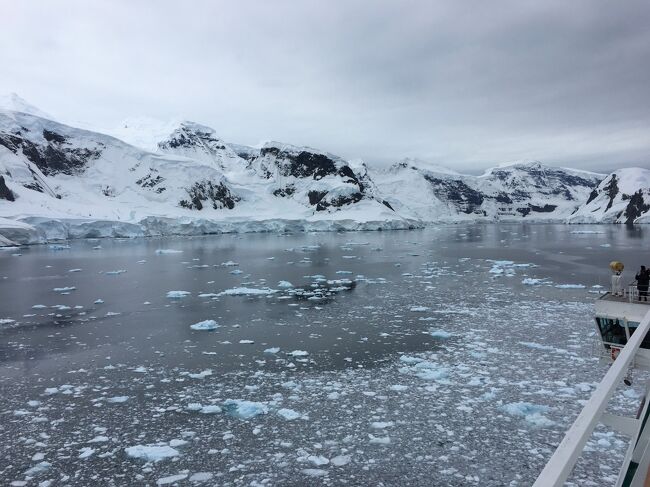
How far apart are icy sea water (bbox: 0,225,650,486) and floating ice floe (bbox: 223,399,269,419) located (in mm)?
35

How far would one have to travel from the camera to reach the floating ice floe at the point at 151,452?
619cm

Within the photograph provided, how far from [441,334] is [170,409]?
7.46 m

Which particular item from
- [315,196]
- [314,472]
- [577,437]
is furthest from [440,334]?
[315,196]

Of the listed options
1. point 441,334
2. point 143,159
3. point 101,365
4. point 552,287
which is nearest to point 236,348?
point 101,365

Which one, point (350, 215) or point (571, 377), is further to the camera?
point (350, 215)

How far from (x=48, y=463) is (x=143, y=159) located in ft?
327

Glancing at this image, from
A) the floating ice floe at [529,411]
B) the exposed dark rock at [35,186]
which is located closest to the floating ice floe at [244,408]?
the floating ice floe at [529,411]

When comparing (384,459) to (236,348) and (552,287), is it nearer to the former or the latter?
(236,348)

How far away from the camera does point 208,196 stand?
97.7 meters

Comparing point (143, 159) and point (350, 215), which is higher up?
point (143, 159)

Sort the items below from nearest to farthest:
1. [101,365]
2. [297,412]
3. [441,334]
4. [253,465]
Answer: [253,465] < [297,412] < [101,365] < [441,334]

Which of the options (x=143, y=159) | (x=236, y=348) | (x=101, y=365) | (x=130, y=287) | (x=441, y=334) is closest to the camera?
(x=101, y=365)

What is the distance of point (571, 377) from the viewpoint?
901cm

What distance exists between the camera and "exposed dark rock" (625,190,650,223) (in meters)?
131
